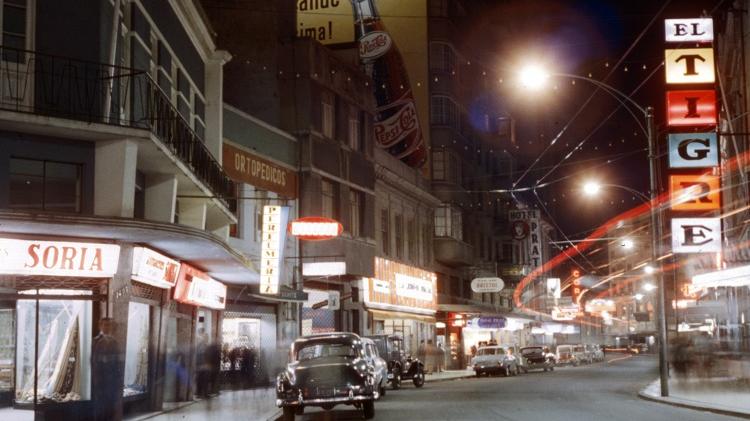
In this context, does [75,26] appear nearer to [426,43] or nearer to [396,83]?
[396,83]

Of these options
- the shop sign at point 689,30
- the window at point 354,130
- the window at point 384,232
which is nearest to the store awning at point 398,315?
the window at point 384,232

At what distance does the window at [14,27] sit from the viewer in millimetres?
16406

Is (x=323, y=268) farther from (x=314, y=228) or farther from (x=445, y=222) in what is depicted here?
(x=445, y=222)

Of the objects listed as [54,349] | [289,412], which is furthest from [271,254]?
[54,349]

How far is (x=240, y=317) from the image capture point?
3200 cm

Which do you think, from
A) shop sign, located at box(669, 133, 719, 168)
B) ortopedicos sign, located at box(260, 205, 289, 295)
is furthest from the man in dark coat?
shop sign, located at box(669, 133, 719, 168)

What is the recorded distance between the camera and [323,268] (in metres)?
35.0

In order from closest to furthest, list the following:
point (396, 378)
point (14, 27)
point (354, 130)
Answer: point (14, 27)
point (396, 378)
point (354, 130)

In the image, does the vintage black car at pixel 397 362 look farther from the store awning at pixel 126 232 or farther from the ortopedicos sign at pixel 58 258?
the ortopedicos sign at pixel 58 258

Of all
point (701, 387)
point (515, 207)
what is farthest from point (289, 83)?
point (515, 207)

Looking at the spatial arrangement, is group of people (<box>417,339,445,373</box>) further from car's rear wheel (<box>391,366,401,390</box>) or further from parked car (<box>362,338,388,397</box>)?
parked car (<box>362,338,388,397</box>)

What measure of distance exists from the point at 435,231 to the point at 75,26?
36.7m

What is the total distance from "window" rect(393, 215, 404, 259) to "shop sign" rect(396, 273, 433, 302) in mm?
1237

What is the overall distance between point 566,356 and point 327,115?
123ft
